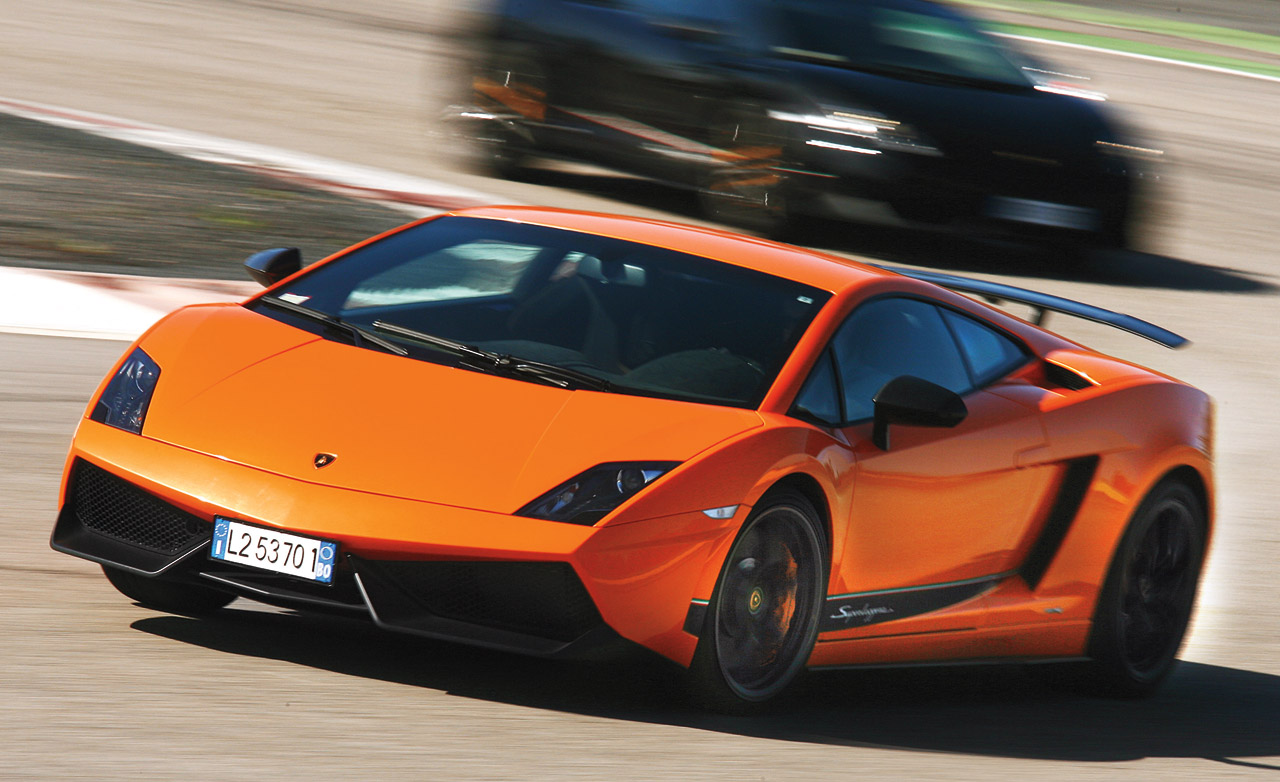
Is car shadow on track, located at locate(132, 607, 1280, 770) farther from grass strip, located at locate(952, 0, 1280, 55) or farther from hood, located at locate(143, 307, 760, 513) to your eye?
grass strip, located at locate(952, 0, 1280, 55)

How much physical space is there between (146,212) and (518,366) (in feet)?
24.1

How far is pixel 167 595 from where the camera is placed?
512cm

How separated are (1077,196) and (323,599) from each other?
889cm

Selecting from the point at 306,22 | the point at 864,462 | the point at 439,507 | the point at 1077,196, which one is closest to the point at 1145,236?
the point at 1077,196

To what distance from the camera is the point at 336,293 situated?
5.61 m

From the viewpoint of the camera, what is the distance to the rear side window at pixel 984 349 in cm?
588

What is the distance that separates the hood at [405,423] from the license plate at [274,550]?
168 mm

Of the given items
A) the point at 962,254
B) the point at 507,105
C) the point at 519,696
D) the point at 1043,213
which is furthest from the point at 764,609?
the point at 507,105

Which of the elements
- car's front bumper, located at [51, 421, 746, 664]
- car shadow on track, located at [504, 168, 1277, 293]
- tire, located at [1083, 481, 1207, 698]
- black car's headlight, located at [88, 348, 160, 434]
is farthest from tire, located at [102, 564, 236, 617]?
car shadow on track, located at [504, 168, 1277, 293]

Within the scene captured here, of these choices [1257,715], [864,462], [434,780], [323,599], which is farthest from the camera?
[1257,715]

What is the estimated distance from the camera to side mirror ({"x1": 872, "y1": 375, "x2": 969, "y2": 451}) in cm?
517

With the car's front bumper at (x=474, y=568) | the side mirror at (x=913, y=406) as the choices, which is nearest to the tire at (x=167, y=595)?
the car's front bumper at (x=474, y=568)

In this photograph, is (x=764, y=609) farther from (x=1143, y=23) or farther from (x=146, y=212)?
(x=1143, y=23)

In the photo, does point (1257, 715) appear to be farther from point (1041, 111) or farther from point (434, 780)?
point (1041, 111)
